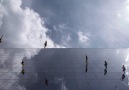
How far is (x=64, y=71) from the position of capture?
31.5 meters

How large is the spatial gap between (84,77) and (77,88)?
4551 millimetres

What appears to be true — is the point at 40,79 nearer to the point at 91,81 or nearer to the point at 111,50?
the point at 91,81

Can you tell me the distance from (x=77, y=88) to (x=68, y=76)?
484cm

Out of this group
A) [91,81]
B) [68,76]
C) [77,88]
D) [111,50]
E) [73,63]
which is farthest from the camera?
[111,50]

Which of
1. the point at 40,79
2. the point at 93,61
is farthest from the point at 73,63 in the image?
the point at 40,79

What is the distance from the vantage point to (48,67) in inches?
1336

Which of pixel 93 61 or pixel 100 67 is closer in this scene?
pixel 100 67

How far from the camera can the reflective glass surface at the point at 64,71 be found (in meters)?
25.5

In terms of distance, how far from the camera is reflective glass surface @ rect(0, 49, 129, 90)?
2547 centimetres

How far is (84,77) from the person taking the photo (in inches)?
1131

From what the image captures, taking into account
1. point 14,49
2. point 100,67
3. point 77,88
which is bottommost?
point 77,88

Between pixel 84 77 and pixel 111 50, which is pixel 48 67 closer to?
pixel 84 77

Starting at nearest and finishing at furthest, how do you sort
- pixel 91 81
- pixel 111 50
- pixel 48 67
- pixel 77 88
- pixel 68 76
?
pixel 77 88
pixel 91 81
pixel 68 76
pixel 48 67
pixel 111 50

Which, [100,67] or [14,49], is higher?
[14,49]
